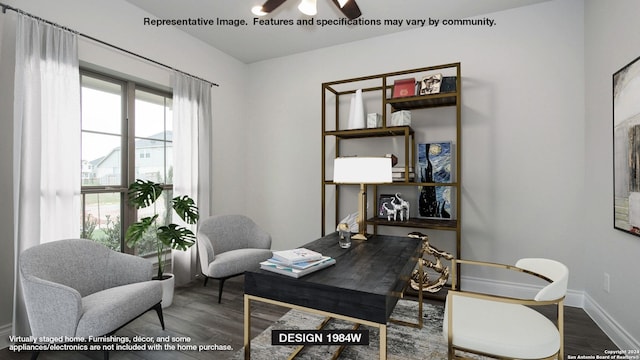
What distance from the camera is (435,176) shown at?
3059 millimetres

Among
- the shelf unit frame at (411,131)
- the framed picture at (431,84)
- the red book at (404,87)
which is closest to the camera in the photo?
the shelf unit frame at (411,131)

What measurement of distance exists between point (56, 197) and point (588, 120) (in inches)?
169

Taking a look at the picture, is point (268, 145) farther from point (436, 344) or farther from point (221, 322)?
point (436, 344)

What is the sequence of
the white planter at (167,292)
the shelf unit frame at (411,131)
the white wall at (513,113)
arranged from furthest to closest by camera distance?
the shelf unit frame at (411,131) → the white planter at (167,292) → the white wall at (513,113)

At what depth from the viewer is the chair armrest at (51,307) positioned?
1.68 metres

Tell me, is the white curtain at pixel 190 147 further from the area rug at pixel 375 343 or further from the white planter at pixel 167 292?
the area rug at pixel 375 343

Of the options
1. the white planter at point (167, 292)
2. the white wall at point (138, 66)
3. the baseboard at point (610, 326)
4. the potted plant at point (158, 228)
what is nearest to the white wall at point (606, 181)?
the baseboard at point (610, 326)

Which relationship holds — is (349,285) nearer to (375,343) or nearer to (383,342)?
(383,342)

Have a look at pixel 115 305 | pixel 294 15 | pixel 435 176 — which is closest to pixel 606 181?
pixel 435 176

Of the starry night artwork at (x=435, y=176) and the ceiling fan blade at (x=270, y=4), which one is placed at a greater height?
the ceiling fan blade at (x=270, y=4)

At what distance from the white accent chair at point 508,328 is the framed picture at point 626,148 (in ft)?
2.67

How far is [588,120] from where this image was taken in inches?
104

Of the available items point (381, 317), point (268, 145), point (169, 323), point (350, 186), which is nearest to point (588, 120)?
point (350, 186)

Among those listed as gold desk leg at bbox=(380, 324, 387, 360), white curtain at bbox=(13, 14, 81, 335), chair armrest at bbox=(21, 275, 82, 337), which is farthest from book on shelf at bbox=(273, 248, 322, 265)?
white curtain at bbox=(13, 14, 81, 335)
